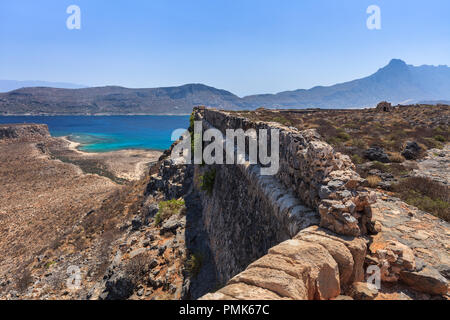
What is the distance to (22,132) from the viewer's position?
6912 cm

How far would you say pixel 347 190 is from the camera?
11.4ft

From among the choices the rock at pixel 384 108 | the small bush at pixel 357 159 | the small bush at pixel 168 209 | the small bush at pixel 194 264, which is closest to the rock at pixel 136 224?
the small bush at pixel 168 209

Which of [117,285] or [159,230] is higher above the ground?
[159,230]

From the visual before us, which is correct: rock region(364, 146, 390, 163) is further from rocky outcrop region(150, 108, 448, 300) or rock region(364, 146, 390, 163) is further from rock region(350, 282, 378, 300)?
rock region(350, 282, 378, 300)

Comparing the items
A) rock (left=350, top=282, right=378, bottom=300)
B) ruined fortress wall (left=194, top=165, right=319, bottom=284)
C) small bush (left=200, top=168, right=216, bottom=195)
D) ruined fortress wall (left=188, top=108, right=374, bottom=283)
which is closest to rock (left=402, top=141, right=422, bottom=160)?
ruined fortress wall (left=188, top=108, right=374, bottom=283)

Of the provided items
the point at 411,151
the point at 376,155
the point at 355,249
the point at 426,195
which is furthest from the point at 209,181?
the point at 411,151

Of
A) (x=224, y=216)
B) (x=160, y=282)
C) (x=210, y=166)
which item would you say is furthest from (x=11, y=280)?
(x=224, y=216)

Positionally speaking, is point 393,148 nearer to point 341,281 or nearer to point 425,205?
point 425,205

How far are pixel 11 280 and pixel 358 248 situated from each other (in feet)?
59.7

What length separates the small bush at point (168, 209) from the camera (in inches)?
507

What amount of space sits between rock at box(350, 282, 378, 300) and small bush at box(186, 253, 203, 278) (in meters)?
6.64

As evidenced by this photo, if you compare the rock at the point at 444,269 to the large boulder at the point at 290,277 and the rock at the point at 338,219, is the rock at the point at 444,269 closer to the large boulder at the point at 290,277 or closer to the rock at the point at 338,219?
the rock at the point at 338,219

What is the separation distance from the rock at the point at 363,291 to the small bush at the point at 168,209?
10.7m
